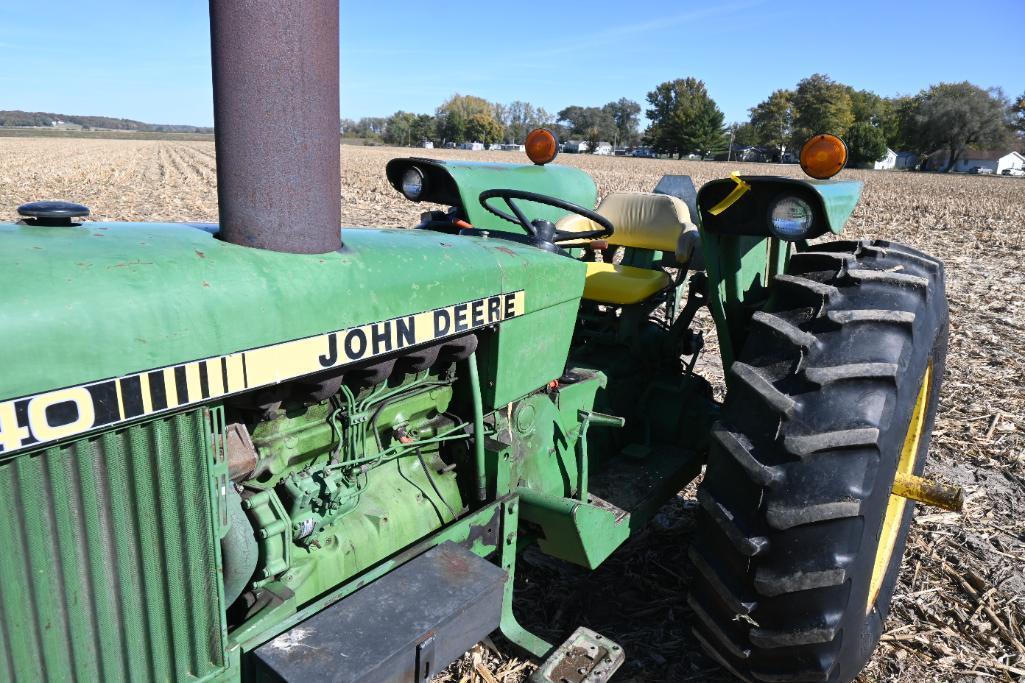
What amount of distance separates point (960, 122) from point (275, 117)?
73.8 metres

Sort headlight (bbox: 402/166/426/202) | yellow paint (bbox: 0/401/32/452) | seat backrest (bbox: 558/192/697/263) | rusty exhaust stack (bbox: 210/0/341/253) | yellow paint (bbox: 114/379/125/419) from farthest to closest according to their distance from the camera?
1. seat backrest (bbox: 558/192/697/263)
2. headlight (bbox: 402/166/426/202)
3. rusty exhaust stack (bbox: 210/0/341/253)
4. yellow paint (bbox: 114/379/125/419)
5. yellow paint (bbox: 0/401/32/452)

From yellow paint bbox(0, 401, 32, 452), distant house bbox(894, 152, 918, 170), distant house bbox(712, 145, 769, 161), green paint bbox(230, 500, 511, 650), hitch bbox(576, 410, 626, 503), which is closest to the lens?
yellow paint bbox(0, 401, 32, 452)

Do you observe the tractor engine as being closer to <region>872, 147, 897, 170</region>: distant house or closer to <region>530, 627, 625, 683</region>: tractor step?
<region>530, 627, 625, 683</region>: tractor step

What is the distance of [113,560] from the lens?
4.50 feet

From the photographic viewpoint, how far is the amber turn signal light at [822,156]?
2.46 m

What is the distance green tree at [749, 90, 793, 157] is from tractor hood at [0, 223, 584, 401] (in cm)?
7860

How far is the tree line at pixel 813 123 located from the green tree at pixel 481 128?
116mm

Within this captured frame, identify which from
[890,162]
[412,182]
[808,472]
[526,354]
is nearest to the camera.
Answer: [808,472]

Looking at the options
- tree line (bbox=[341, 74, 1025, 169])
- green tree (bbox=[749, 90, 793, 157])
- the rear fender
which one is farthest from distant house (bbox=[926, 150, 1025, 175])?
the rear fender

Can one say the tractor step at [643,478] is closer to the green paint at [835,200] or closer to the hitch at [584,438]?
the hitch at [584,438]

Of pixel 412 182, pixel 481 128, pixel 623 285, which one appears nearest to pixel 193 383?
pixel 412 182

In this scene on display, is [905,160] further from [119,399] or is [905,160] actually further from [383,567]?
[119,399]

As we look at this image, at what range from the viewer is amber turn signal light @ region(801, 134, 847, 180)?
246 centimetres

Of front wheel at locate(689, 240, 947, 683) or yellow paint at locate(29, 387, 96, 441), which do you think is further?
front wheel at locate(689, 240, 947, 683)
